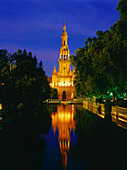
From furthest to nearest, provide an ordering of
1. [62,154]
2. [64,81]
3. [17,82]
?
[64,81] → [17,82] → [62,154]

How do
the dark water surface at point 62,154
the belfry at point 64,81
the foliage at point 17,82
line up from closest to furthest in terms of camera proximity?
the dark water surface at point 62,154
the foliage at point 17,82
the belfry at point 64,81

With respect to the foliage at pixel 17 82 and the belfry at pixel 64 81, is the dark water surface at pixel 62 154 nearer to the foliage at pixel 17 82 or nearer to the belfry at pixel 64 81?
the foliage at pixel 17 82

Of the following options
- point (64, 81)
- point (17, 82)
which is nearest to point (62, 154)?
point (17, 82)

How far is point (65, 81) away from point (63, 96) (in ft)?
29.5

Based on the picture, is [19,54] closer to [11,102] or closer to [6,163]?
[11,102]

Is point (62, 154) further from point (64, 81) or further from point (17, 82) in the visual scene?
point (64, 81)

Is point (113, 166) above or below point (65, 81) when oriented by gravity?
below

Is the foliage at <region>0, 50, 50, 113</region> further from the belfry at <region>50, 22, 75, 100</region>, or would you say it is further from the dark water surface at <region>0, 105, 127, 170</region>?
the belfry at <region>50, 22, 75, 100</region>

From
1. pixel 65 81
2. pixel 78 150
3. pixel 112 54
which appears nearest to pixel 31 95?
pixel 112 54

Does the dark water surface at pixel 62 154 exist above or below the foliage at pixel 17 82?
below

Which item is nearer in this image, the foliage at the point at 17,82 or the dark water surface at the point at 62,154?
the dark water surface at the point at 62,154

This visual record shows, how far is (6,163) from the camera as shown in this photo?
275 inches

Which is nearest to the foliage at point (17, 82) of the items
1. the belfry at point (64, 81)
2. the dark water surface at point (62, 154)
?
the dark water surface at point (62, 154)

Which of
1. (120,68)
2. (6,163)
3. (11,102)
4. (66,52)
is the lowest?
(6,163)
